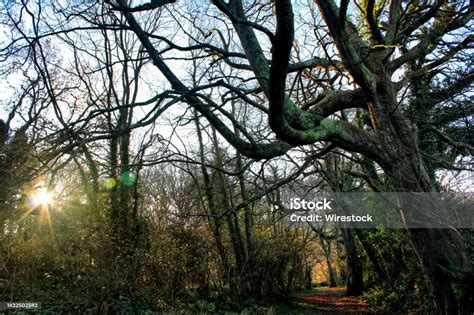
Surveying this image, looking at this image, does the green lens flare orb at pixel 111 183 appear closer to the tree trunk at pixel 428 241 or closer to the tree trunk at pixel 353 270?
the tree trunk at pixel 428 241

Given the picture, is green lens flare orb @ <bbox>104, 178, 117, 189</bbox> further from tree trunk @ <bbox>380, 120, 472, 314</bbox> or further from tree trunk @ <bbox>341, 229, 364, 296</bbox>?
tree trunk @ <bbox>341, 229, 364, 296</bbox>

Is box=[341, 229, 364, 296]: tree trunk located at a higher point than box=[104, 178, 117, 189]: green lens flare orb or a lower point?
lower

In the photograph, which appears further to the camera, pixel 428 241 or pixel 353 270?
pixel 353 270

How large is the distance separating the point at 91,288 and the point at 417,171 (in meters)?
6.45

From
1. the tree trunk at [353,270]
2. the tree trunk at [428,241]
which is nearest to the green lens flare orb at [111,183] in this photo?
the tree trunk at [428,241]

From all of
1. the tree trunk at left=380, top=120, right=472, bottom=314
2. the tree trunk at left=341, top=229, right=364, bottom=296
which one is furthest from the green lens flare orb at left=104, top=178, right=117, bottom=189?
the tree trunk at left=341, top=229, right=364, bottom=296

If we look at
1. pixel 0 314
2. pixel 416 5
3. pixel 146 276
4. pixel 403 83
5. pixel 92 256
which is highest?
pixel 416 5

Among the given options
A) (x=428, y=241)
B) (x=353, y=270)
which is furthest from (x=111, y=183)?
(x=353, y=270)

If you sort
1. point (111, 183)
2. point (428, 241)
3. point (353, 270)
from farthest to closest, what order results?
1. point (353, 270)
2. point (111, 183)
3. point (428, 241)

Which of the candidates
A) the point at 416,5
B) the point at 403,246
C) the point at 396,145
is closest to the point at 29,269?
the point at 396,145

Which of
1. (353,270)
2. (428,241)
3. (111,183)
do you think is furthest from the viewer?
(353,270)

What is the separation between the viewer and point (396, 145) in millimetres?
4141

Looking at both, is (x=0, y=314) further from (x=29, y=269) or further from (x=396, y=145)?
(x=396, y=145)

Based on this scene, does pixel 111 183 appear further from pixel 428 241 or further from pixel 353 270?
pixel 353 270
